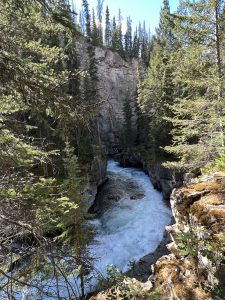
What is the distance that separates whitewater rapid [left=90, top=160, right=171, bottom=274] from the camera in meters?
14.9

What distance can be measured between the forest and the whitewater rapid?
6.09 ft

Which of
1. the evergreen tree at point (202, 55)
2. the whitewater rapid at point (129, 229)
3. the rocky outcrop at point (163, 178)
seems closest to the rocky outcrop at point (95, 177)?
the whitewater rapid at point (129, 229)

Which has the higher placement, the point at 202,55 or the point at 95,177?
the point at 202,55

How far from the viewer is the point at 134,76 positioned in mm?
61438

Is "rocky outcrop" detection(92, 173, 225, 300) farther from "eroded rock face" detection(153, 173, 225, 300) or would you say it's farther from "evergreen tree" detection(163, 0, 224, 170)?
"evergreen tree" detection(163, 0, 224, 170)

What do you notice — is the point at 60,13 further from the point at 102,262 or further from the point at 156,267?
the point at 102,262

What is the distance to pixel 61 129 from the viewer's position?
4.46m

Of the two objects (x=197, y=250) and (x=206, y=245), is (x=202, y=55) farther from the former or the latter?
(x=197, y=250)

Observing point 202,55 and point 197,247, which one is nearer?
point 197,247

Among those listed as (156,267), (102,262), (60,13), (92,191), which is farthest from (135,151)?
(60,13)

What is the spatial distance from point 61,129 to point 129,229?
14789 mm

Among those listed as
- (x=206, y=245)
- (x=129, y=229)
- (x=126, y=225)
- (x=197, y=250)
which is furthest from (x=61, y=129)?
(x=126, y=225)

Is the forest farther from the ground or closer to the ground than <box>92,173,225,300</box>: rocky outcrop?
farther from the ground

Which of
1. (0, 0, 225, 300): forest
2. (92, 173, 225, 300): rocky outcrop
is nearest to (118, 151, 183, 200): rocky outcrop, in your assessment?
(0, 0, 225, 300): forest
